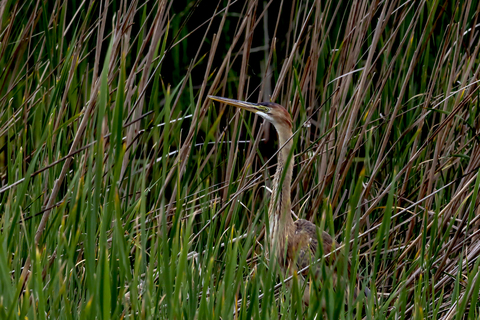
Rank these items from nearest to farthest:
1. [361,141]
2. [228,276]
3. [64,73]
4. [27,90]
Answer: [228,276], [64,73], [27,90], [361,141]

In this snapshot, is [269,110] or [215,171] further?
[269,110]

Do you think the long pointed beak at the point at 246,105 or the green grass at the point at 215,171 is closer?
the green grass at the point at 215,171

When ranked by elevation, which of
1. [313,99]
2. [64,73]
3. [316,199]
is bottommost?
[316,199]

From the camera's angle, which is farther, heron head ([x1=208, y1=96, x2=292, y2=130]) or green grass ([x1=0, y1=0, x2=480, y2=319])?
heron head ([x1=208, y1=96, x2=292, y2=130])

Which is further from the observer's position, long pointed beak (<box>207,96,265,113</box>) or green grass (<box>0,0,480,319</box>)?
long pointed beak (<box>207,96,265,113</box>)

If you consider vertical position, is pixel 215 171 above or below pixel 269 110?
below

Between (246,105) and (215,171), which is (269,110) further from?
(215,171)

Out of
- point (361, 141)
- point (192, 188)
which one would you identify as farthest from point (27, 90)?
point (361, 141)

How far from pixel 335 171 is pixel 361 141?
0.17m

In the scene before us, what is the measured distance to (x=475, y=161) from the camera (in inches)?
74.7

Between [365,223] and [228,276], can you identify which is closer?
[228,276]

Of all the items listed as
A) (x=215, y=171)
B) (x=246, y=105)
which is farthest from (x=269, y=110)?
(x=215, y=171)

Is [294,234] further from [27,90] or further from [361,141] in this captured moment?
[27,90]

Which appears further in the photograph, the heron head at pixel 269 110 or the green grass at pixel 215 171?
the heron head at pixel 269 110
